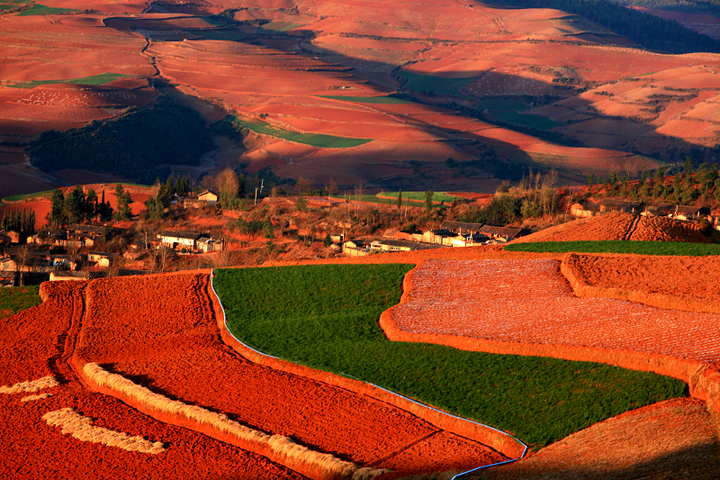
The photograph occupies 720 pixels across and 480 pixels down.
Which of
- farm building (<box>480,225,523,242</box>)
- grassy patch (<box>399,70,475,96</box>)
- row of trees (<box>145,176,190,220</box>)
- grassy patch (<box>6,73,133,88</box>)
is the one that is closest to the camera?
farm building (<box>480,225,523,242</box>)

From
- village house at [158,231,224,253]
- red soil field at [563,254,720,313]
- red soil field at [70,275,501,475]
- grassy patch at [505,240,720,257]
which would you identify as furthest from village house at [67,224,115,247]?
red soil field at [563,254,720,313]

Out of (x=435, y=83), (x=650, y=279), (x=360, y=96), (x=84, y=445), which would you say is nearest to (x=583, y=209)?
(x=650, y=279)

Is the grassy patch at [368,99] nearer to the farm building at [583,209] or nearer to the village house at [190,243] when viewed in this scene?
the farm building at [583,209]

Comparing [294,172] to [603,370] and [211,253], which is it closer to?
[211,253]

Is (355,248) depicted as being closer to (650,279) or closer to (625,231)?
(625,231)

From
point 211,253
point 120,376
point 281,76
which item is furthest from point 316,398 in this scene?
point 281,76

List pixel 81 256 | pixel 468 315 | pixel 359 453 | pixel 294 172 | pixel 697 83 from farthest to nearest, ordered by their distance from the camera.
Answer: pixel 697 83, pixel 294 172, pixel 81 256, pixel 468 315, pixel 359 453

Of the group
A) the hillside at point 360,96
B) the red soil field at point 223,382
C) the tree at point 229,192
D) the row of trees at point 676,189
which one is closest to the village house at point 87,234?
the tree at point 229,192

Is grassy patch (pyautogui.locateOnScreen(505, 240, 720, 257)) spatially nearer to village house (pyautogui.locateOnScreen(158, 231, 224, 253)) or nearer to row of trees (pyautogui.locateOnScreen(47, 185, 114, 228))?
village house (pyautogui.locateOnScreen(158, 231, 224, 253))
